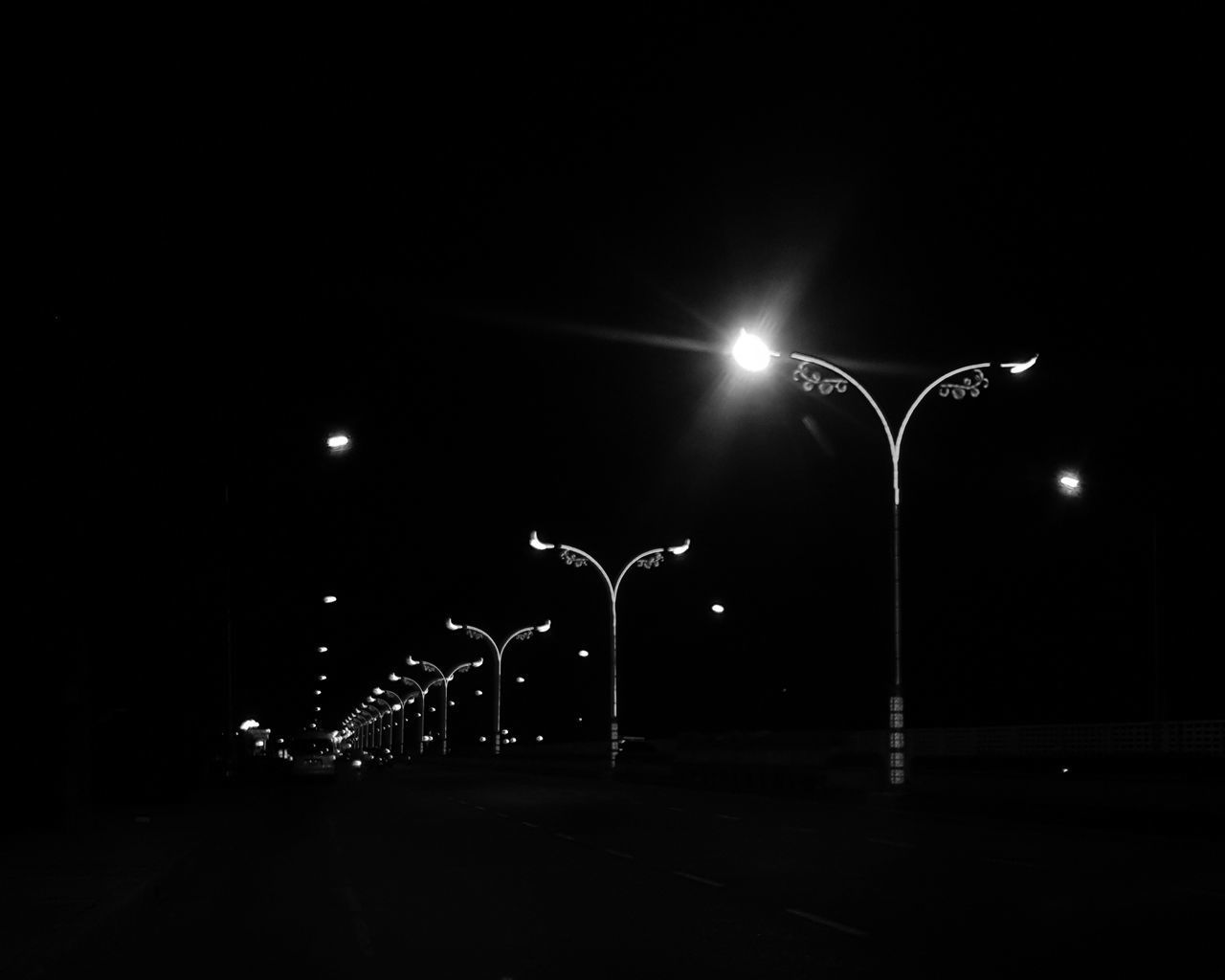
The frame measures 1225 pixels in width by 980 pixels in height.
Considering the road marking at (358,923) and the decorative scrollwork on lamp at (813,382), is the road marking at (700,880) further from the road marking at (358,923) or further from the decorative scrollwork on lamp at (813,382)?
the decorative scrollwork on lamp at (813,382)

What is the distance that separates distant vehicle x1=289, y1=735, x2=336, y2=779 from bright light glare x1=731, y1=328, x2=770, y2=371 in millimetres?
43251

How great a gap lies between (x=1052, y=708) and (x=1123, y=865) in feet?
206

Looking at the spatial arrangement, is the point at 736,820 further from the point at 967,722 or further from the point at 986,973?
the point at 967,722

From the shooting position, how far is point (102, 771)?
46.5m

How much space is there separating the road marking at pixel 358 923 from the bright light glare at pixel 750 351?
16.1 metres

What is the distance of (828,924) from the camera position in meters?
14.4

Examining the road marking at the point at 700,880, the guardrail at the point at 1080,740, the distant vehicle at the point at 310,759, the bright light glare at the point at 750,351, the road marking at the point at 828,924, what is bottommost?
the road marking at the point at 828,924

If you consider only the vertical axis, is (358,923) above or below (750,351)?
below

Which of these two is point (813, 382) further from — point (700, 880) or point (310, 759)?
point (310, 759)

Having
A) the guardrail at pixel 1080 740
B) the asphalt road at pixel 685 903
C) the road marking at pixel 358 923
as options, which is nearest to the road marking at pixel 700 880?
the asphalt road at pixel 685 903

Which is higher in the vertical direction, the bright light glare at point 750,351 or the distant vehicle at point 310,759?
the bright light glare at point 750,351

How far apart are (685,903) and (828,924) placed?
2240mm

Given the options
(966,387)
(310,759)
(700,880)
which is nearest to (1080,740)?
(966,387)

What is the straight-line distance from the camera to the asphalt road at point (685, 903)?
12523mm
